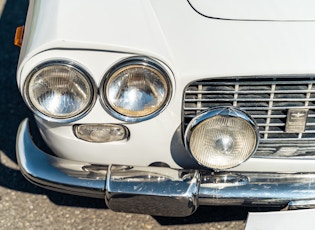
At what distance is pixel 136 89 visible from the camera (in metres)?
1.77

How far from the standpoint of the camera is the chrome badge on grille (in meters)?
1.82

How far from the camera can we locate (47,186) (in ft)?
6.51

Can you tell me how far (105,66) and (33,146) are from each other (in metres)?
0.50

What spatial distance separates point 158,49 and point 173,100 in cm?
16

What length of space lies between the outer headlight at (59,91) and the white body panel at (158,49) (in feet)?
0.08

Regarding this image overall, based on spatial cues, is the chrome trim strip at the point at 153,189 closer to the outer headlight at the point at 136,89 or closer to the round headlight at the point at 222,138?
the round headlight at the point at 222,138

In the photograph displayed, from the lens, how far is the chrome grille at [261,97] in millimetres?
1751

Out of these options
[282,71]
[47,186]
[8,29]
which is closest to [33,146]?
[47,186]

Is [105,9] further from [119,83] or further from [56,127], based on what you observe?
[56,127]

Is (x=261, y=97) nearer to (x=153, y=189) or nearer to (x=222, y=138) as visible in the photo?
(x=222, y=138)

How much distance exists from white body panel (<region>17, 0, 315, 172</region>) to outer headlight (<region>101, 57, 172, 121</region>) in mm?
27

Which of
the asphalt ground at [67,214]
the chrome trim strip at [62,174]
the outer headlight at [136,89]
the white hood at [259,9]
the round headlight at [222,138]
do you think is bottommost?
the asphalt ground at [67,214]

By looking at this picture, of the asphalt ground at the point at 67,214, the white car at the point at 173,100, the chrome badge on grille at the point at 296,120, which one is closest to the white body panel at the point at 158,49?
the white car at the point at 173,100

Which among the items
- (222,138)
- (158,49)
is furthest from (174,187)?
(158,49)
